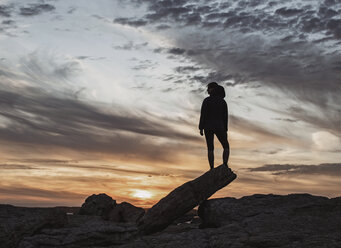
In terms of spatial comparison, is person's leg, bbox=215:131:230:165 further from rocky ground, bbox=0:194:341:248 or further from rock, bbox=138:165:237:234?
rocky ground, bbox=0:194:341:248

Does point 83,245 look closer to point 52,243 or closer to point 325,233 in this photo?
point 52,243

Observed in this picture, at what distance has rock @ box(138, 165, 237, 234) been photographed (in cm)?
1524

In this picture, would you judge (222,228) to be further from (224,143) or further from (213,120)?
(213,120)

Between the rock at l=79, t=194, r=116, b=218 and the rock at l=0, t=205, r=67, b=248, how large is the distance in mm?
9464

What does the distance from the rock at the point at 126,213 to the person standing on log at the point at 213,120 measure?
30.6 ft

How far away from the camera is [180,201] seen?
1534cm

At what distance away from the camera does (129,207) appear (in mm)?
24641

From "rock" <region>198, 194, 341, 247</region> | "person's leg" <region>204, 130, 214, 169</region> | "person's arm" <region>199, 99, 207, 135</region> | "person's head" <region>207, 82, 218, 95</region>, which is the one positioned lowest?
"rock" <region>198, 194, 341, 247</region>

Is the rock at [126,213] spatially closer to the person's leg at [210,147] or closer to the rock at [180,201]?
the rock at [180,201]

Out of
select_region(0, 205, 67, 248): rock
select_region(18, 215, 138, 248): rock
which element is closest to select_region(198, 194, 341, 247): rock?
select_region(18, 215, 138, 248): rock

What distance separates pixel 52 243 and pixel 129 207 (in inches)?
412

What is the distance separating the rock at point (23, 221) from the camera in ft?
52.1

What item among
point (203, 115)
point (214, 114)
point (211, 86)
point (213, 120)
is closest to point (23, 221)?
point (203, 115)

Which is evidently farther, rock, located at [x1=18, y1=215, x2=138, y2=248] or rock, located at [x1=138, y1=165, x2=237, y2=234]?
rock, located at [x1=138, y1=165, x2=237, y2=234]
